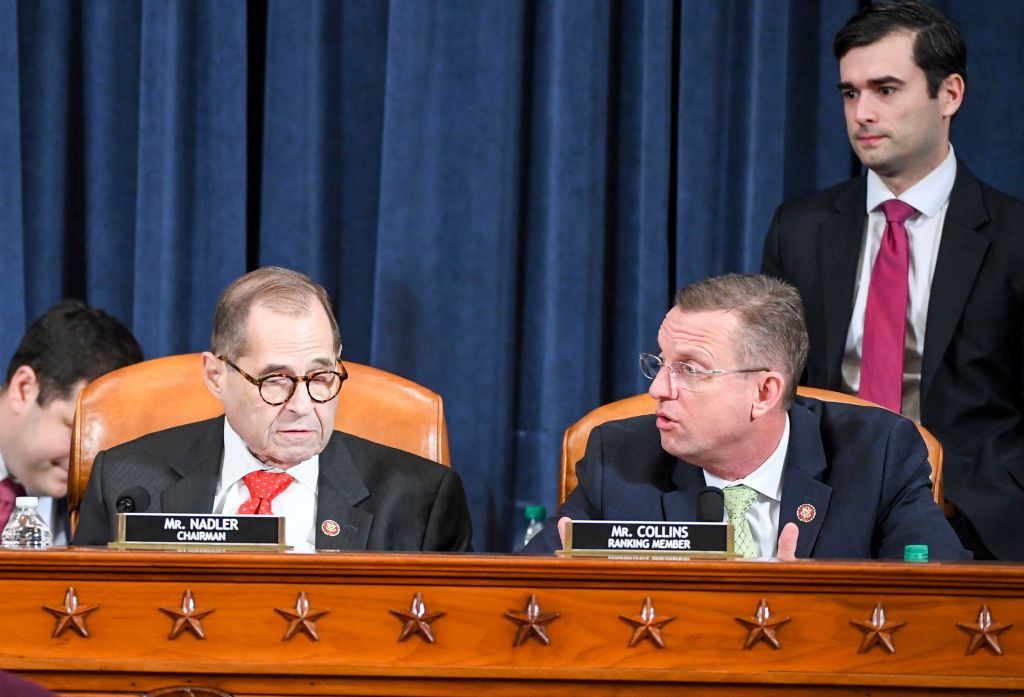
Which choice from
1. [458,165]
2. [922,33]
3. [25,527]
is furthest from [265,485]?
[922,33]

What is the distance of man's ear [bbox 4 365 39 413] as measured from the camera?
3318 millimetres

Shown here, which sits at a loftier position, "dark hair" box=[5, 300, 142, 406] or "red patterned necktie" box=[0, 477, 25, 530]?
"dark hair" box=[5, 300, 142, 406]

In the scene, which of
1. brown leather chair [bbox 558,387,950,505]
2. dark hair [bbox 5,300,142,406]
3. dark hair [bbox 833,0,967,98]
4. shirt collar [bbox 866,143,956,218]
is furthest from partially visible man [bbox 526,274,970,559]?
A: dark hair [bbox 5,300,142,406]

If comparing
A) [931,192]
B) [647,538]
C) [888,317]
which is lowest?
[647,538]

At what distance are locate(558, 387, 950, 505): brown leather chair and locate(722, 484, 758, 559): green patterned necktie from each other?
302 mm

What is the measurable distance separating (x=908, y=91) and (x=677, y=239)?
0.78 m

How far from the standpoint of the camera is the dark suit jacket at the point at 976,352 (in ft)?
10.3

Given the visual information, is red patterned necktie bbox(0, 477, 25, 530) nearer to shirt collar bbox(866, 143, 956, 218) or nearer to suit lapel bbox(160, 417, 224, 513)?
suit lapel bbox(160, 417, 224, 513)

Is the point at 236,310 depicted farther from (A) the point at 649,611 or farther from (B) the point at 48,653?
(A) the point at 649,611

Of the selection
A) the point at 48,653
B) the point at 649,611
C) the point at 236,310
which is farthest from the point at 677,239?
the point at 48,653

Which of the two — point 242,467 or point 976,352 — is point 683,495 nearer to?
point 242,467

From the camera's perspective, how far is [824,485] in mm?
2586

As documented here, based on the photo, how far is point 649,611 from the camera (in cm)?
189

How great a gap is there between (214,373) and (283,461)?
21cm
